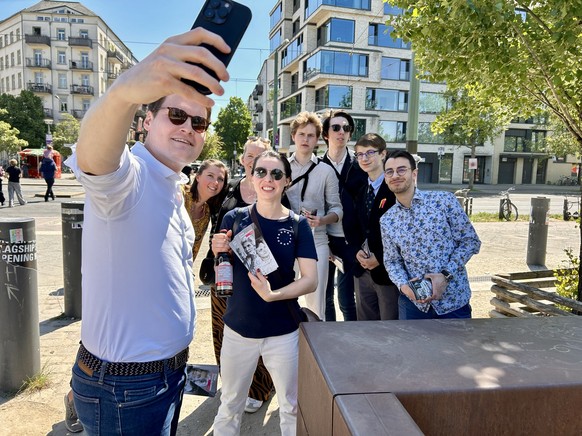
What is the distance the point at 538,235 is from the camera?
8.09m

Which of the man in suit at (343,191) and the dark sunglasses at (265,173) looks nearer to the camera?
the dark sunglasses at (265,173)

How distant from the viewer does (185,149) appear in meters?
1.65

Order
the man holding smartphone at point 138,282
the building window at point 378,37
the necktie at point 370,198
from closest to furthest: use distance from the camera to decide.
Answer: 1. the man holding smartphone at point 138,282
2. the necktie at point 370,198
3. the building window at point 378,37

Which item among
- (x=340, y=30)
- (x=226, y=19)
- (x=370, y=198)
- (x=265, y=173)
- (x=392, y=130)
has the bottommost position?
(x=370, y=198)

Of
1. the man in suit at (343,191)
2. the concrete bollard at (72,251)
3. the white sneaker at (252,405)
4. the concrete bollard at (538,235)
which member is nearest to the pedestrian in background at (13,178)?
the concrete bollard at (72,251)

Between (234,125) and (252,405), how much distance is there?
196ft

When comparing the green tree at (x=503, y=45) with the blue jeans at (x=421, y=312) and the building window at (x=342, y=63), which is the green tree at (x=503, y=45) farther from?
the building window at (x=342, y=63)

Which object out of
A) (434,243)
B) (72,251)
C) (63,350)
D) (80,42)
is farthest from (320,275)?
(80,42)

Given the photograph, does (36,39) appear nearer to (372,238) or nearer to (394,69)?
(394,69)

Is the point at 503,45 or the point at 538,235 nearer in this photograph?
the point at 503,45

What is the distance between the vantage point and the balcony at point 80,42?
58.3 meters

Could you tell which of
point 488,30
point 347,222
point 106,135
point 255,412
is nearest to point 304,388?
point 106,135

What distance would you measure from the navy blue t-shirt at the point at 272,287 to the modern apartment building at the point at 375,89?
34.6m

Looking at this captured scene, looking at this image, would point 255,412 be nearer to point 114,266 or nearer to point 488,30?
point 114,266
